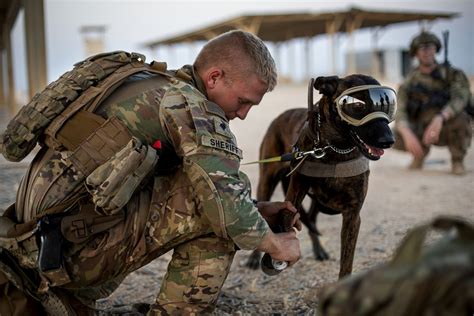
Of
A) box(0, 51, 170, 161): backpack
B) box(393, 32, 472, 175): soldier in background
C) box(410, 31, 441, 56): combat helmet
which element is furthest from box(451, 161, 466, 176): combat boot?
box(0, 51, 170, 161): backpack

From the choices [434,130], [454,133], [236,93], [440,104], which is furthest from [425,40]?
[236,93]

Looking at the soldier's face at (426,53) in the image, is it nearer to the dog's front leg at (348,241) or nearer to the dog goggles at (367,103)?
A: the dog's front leg at (348,241)

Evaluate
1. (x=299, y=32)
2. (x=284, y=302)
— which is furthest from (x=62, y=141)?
(x=299, y=32)

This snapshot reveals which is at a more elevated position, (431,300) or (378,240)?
(431,300)

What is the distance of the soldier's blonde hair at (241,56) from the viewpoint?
2.49 meters

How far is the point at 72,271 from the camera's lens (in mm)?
2453

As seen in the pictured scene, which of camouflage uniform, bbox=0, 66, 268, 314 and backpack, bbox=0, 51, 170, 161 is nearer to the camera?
camouflage uniform, bbox=0, 66, 268, 314

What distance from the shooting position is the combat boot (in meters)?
7.79

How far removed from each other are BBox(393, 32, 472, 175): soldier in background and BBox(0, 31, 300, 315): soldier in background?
5.51 meters

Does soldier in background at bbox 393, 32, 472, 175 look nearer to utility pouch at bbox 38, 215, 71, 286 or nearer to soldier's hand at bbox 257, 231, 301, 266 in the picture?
soldier's hand at bbox 257, 231, 301, 266

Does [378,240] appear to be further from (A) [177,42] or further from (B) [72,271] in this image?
(A) [177,42]

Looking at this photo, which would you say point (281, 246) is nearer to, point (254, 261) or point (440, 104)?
point (254, 261)

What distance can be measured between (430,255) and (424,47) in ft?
23.7

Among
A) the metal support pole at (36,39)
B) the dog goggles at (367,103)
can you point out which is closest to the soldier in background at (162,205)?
the dog goggles at (367,103)
